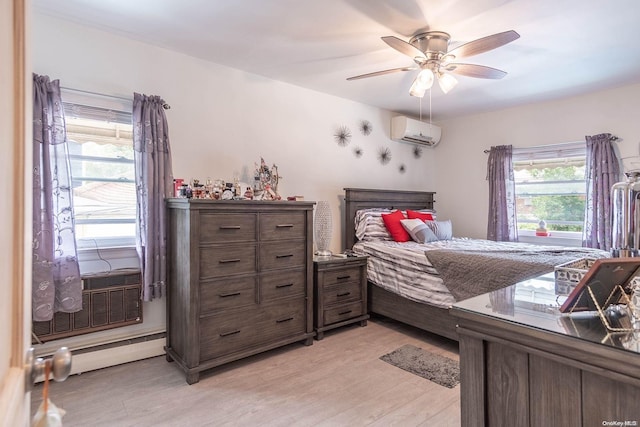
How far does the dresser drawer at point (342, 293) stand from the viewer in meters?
3.22

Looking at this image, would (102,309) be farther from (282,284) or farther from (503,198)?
(503,198)

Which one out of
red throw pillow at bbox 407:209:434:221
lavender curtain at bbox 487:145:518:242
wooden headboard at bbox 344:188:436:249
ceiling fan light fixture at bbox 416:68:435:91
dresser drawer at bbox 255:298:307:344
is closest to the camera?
ceiling fan light fixture at bbox 416:68:435:91

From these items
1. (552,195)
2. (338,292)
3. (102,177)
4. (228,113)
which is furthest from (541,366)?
(552,195)

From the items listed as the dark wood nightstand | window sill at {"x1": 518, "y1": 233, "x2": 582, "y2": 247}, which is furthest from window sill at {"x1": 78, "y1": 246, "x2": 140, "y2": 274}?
window sill at {"x1": 518, "y1": 233, "x2": 582, "y2": 247}

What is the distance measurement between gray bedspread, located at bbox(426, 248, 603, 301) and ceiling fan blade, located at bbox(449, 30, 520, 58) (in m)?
1.51

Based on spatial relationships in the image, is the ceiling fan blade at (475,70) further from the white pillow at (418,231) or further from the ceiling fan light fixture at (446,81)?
the white pillow at (418,231)

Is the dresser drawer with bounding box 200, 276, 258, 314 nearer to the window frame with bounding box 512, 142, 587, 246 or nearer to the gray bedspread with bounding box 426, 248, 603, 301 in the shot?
the gray bedspread with bounding box 426, 248, 603, 301

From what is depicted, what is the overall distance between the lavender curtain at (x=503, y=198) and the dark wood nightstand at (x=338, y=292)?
2053mm

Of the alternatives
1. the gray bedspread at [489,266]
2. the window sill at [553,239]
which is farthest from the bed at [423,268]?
the window sill at [553,239]

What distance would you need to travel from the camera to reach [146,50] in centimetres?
277

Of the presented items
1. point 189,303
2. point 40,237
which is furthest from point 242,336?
point 40,237

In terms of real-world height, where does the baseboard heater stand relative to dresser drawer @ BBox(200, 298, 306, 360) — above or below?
above

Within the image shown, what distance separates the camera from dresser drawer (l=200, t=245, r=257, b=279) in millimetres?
2443

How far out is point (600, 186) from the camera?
369 cm
